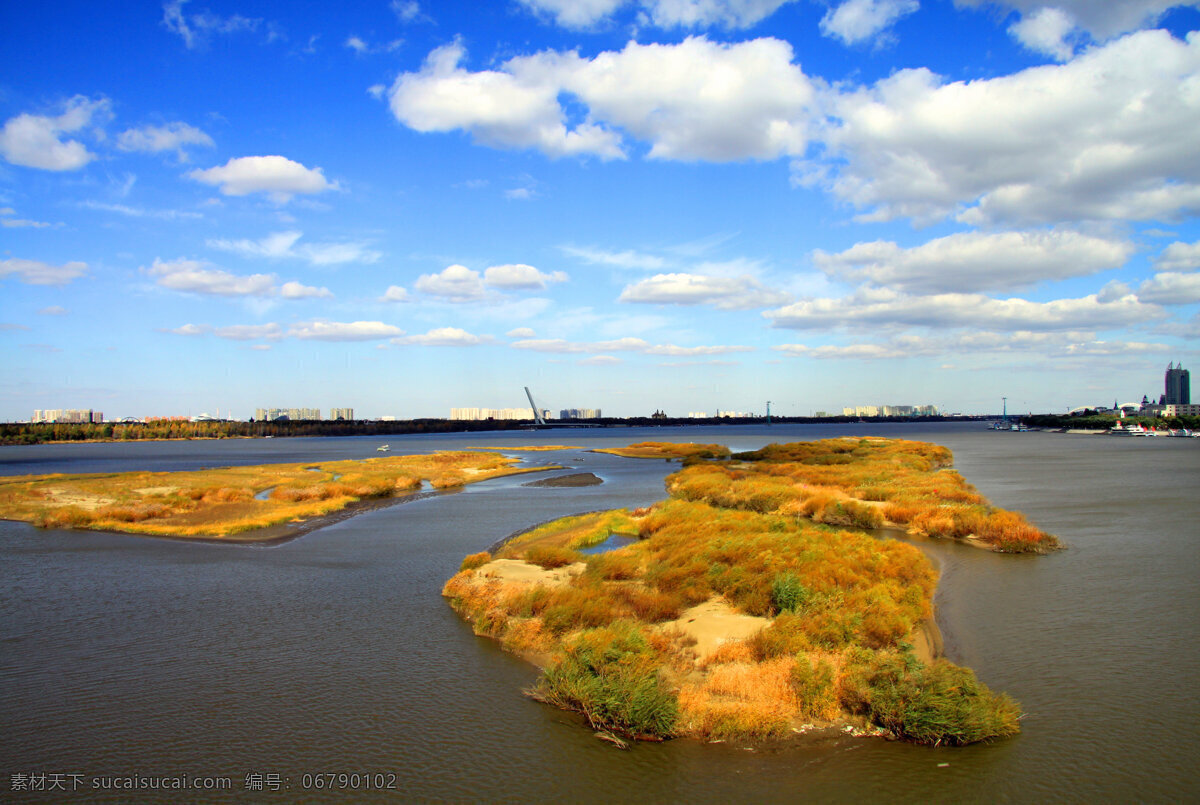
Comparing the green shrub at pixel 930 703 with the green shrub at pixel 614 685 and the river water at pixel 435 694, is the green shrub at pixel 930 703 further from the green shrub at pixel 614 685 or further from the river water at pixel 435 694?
the green shrub at pixel 614 685

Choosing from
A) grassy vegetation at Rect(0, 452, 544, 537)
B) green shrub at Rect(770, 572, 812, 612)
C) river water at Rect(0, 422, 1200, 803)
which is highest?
green shrub at Rect(770, 572, 812, 612)

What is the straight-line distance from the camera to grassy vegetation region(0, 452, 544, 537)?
35.2 meters

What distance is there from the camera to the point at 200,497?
44031 millimetres

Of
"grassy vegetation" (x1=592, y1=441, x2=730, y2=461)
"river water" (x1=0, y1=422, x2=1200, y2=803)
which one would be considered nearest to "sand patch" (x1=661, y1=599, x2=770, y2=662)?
"river water" (x1=0, y1=422, x2=1200, y2=803)

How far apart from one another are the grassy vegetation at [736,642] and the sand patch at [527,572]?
112 millimetres

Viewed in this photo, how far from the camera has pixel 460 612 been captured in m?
18.2

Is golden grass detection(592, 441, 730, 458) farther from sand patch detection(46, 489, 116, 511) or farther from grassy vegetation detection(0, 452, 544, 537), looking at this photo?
sand patch detection(46, 489, 116, 511)

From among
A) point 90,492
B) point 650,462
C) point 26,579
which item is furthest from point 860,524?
point 650,462

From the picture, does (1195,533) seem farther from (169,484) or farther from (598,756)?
(169,484)

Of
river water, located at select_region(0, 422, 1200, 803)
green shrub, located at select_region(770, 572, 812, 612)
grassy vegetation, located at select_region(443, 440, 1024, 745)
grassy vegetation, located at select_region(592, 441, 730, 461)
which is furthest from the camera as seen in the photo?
grassy vegetation, located at select_region(592, 441, 730, 461)

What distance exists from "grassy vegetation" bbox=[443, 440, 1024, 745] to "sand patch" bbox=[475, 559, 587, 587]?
112mm

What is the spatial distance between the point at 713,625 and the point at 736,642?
159cm

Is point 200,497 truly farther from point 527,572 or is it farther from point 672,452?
point 672,452

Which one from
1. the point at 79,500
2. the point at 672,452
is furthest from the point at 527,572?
the point at 672,452
